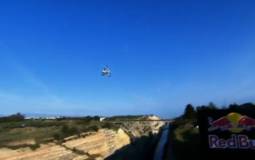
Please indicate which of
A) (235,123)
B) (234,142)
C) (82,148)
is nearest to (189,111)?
(82,148)

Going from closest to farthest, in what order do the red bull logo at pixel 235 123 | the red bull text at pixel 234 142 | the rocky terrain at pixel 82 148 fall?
the red bull text at pixel 234 142 → the red bull logo at pixel 235 123 → the rocky terrain at pixel 82 148

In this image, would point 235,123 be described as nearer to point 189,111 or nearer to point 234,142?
point 234,142

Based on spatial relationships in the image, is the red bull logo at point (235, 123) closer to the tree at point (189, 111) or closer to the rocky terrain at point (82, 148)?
the rocky terrain at point (82, 148)

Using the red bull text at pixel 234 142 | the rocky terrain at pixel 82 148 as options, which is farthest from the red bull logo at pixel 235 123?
the rocky terrain at pixel 82 148

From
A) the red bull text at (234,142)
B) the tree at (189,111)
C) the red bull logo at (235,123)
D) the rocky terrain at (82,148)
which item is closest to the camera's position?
the red bull text at (234,142)

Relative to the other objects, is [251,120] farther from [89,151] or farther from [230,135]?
[89,151]

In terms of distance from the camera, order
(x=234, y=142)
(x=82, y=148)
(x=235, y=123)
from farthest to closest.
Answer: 1. (x=82, y=148)
2. (x=235, y=123)
3. (x=234, y=142)

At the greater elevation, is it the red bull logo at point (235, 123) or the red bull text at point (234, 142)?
the red bull logo at point (235, 123)
